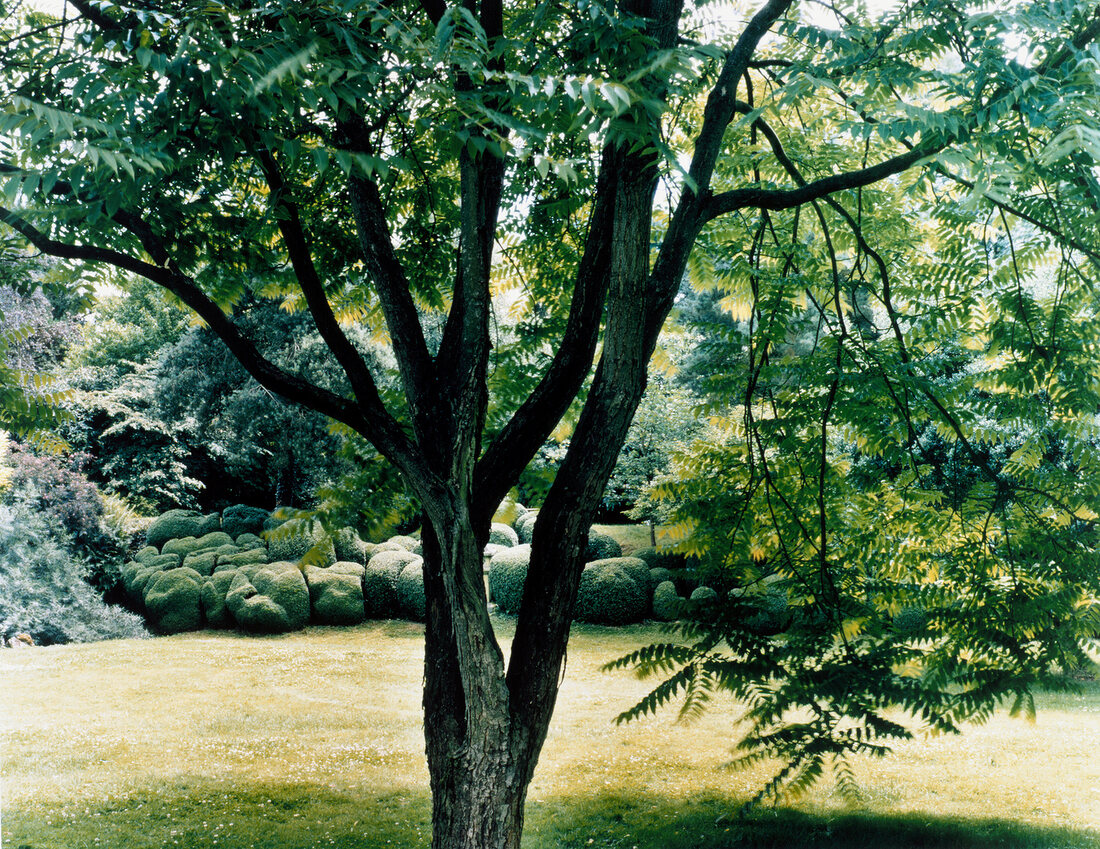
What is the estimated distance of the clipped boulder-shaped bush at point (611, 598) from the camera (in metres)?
12.1

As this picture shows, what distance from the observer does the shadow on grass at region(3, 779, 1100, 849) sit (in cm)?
571

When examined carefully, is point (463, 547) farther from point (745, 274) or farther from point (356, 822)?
point (356, 822)

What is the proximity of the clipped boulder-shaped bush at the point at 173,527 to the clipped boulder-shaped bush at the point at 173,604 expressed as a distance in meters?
2.10

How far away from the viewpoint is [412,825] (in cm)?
614

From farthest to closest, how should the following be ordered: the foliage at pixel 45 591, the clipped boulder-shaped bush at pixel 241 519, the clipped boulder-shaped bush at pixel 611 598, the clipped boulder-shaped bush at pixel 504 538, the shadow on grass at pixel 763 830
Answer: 1. the clipped boulder-shaped bush at pixel 241 519
2. the clipped boulder-shaped bush at pixel 504 538
3. the clipped boulder-shaped bush at pixel 611 598
4. the foliage at pixel 45 591
5. the shadow on grass at pixel 763 830

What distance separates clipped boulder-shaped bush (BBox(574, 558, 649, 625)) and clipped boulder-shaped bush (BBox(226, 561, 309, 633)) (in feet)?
15.1

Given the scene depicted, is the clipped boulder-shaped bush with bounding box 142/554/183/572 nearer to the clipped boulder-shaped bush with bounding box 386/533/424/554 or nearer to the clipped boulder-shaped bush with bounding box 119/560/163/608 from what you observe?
the clipped boulder-shaped bush with bounding box 119/560/163/608

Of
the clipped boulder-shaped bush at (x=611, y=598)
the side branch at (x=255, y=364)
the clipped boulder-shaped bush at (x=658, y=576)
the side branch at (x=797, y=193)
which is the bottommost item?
the clipped boulder-shaped bush at (x=611, y=598)

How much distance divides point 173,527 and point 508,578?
6793 mm

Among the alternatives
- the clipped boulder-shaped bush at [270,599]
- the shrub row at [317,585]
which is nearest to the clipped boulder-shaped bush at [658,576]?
the shrub row at [317,585]

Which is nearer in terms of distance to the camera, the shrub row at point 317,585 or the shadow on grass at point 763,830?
the shadow on grass at point 763,830

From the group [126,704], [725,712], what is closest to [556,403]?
[725,712]

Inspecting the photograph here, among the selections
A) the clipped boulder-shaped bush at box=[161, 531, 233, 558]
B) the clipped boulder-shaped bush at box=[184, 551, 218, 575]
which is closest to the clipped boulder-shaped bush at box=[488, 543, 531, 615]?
→ the clipped boulder-shaped bush at box=[184, 551, 218, 575]

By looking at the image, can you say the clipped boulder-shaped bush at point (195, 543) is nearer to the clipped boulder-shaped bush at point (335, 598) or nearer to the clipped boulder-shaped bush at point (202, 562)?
the clipped boulder-shaped bush at point (202, 562)
